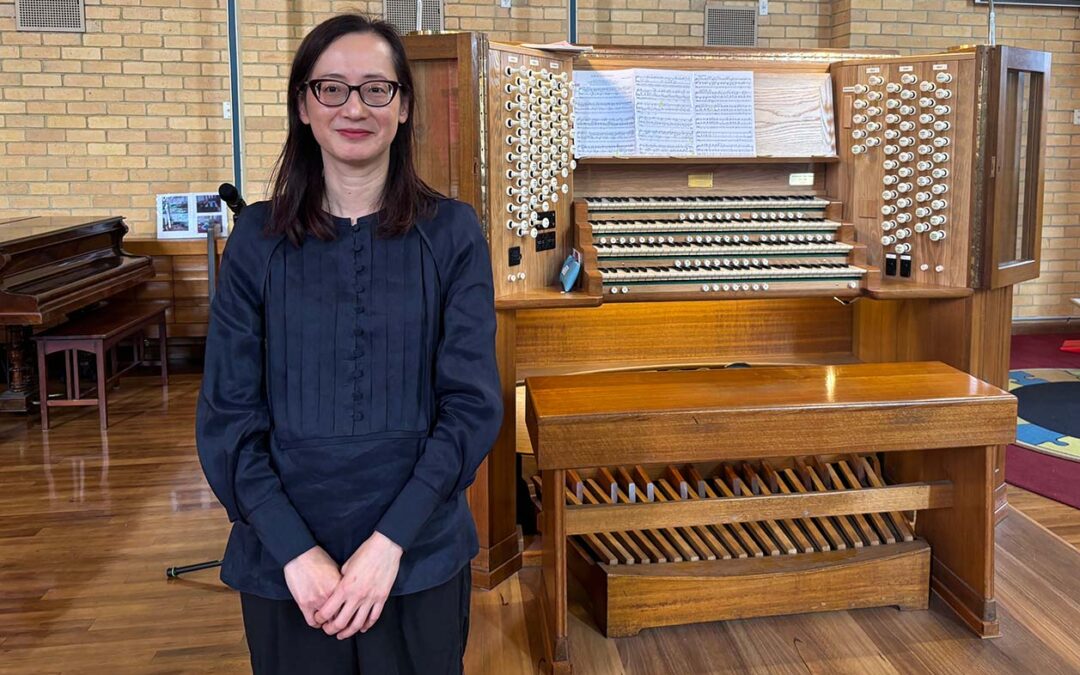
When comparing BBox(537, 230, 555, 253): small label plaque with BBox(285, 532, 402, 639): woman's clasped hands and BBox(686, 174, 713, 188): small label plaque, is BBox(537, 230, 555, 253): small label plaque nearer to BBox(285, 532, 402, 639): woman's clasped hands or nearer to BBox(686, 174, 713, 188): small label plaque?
BBox(686, 174, 713, 188): small label plaque

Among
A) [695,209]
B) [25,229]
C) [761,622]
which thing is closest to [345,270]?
[761,622]

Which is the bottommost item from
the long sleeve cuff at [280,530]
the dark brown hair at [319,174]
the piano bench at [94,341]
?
the piano bench at [94,341]

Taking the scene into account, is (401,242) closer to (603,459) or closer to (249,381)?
(249,381)

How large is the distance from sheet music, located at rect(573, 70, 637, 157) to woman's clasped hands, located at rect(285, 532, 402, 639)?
229 cm

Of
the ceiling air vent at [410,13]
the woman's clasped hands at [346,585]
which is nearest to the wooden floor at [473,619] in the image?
the woman's clasped hands at [346,585]

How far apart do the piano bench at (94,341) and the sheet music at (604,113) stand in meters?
3.03

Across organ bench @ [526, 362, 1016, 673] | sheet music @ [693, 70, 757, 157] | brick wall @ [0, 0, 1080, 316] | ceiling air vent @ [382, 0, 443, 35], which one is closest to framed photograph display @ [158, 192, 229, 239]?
brick wall @ [0, 0, 1080, 316]

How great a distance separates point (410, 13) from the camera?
21.7 ft

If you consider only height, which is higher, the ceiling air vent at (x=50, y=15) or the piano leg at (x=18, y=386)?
the ceiling air vent at (x=50, y=15)

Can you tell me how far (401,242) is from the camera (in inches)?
60.1

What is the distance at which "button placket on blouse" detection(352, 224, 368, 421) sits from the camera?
1.47 meters

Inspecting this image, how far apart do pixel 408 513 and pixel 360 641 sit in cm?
24

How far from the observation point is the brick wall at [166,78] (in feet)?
20.8

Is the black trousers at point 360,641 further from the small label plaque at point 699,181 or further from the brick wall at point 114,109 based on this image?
the brick wall at point 114,109
